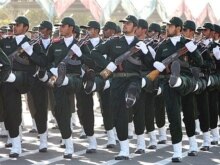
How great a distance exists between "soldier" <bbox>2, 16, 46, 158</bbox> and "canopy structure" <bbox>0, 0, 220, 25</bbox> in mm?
9688

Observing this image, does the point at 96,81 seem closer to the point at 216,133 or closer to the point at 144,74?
the point at 144,74

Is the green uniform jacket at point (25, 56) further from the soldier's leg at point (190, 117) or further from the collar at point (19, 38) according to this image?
the soldier's leg at point (190, 117)

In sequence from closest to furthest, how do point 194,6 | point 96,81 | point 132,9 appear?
1. point 96,81
2. point 132,9
3. point 194,6

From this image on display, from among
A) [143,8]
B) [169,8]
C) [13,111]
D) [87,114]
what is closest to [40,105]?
[87,114]

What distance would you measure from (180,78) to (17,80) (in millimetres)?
2559

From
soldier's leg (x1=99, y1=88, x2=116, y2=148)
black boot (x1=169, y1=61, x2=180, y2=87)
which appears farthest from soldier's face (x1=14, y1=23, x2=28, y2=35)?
black boot (x1=169, y1=61, x2=180, y2=87)

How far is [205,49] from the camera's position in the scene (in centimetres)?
1204

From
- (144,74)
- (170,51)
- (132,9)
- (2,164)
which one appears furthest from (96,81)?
(132,9)

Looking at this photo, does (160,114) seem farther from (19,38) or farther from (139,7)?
(139,7)

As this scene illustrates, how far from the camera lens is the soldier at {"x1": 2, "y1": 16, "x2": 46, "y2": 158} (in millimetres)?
11133

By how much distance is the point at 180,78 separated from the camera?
34.6 feet

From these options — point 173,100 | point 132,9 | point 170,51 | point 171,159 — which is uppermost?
point 132,9

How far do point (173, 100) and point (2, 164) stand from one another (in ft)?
8.96

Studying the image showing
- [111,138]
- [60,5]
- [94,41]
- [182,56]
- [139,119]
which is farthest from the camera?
[60,5]
